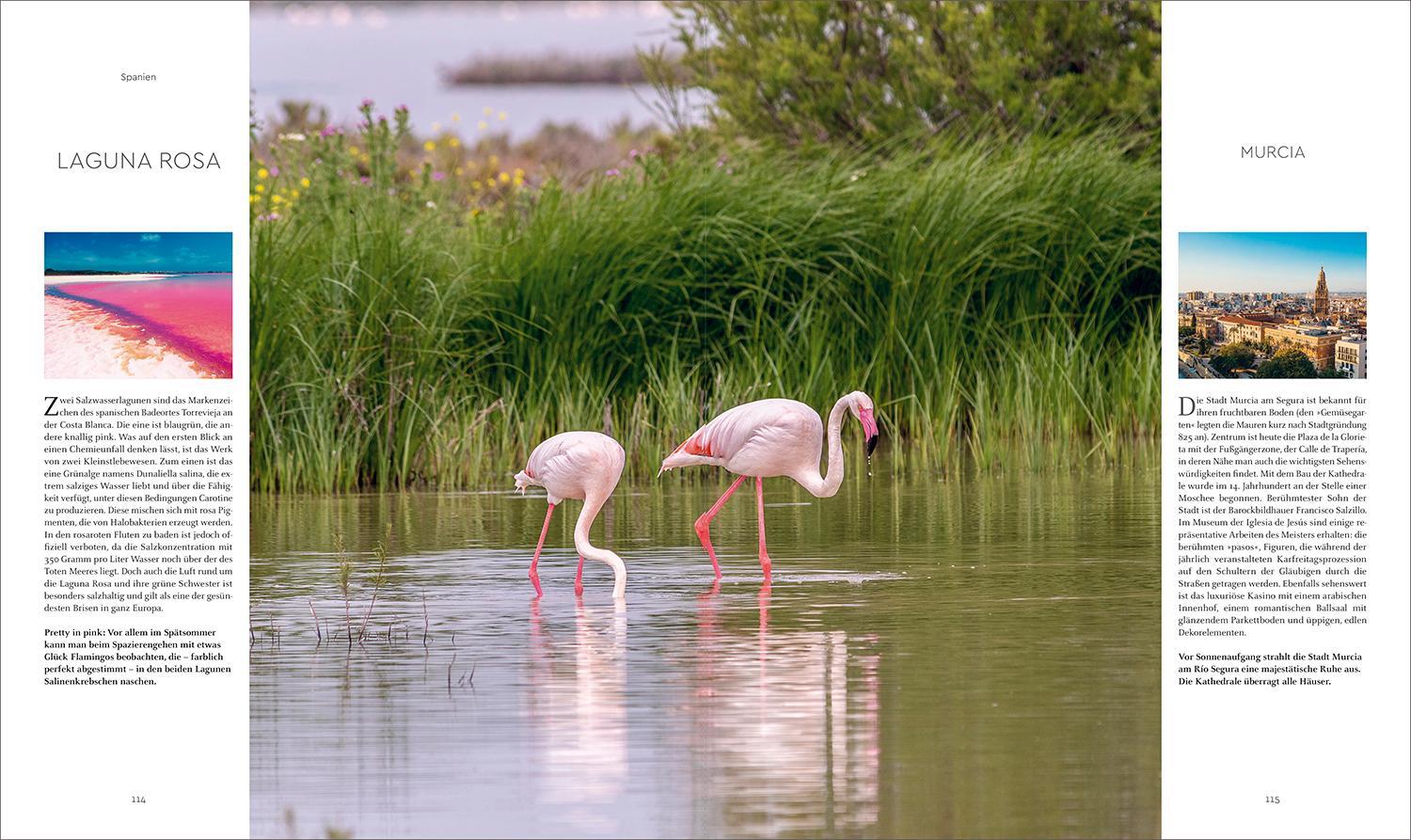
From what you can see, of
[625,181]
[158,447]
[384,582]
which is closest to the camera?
[158,447]

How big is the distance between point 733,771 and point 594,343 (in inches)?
353

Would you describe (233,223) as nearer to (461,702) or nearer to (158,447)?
(158,447)

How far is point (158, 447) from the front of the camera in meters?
7.19

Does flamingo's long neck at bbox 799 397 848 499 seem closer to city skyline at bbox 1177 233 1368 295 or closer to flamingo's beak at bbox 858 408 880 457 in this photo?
flamingo's beak at bbox 858 408 880 457

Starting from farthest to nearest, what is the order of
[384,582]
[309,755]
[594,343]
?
[594,343], [384,582], [309,755]

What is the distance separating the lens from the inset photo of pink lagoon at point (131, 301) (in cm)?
736

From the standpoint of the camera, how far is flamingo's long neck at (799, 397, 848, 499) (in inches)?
376

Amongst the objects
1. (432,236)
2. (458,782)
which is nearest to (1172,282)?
(458,782)

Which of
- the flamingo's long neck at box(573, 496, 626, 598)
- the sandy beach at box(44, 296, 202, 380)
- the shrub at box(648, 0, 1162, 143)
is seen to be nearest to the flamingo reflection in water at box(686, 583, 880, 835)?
the flamingo's long neck at box(573, 496, 626, 598)

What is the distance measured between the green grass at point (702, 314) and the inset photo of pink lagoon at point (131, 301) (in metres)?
5.31
